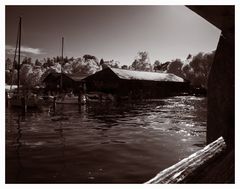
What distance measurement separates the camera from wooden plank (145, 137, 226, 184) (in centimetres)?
178

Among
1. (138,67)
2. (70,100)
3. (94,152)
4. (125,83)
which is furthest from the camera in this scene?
(138,67)

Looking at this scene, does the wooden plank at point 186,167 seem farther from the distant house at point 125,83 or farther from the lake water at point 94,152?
the distant house at point 125,83

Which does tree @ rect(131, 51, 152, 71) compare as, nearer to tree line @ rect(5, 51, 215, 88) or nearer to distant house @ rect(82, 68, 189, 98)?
tree line @ rect(5, 51, 215, 88)

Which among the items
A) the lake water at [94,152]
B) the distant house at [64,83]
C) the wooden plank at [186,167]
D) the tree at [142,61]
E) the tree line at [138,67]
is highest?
the tree at [142,61]

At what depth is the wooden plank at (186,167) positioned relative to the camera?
1.78 m

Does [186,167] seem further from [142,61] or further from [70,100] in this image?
[142,61]

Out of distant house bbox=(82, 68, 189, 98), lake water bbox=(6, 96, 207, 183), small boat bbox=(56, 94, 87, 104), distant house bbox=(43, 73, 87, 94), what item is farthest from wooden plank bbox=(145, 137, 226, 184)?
distant house bbox=(43, 73, 87, 94)

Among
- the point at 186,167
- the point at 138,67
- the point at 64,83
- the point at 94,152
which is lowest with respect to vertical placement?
the point at 94,152

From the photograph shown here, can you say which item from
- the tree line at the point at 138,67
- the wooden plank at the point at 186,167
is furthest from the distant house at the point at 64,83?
the wooden plank at the point at 186,167

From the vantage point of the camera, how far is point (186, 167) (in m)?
1.96

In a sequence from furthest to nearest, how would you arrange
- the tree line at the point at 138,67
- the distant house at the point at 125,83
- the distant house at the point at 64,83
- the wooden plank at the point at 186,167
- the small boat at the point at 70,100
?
the tree line at the point at 138,67, the distant house at the point at 64,83, the distant house at the point at 125,83, the small boat at the point at 70,100, the wooden plank at the point at 186,167

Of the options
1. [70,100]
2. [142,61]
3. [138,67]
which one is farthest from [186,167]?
[142,61]

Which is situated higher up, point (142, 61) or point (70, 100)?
point (142, 61)
